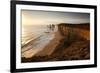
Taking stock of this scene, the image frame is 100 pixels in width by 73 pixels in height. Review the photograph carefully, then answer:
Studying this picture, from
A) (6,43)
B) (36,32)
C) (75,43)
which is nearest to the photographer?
(6,43)

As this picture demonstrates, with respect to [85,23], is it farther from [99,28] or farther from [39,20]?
[39,20]

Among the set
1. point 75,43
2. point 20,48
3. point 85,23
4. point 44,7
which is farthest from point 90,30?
point 20,48

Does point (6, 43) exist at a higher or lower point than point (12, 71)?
higher

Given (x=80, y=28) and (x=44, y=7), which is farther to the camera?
(x=80, y=28)

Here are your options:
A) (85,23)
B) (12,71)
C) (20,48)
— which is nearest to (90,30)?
(85,23)

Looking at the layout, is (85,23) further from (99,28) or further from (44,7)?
(44,7)

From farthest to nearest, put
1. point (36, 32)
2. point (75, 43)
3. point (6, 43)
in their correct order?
point (75, 43)
point (36, 32)
point (6, 43)

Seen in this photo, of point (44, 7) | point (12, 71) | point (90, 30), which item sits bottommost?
point (12, 71)
